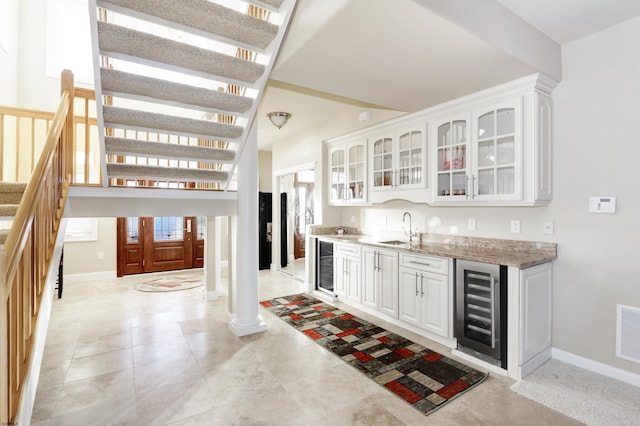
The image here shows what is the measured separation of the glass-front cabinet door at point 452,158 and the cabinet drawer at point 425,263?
26.5 inches

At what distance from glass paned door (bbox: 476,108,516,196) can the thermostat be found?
2.00 feet

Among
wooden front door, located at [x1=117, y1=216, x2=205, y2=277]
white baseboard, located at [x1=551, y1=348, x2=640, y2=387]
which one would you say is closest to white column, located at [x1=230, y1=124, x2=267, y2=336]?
white baseboard, located at [x1=551, y1=348, x2=640, y2=387]

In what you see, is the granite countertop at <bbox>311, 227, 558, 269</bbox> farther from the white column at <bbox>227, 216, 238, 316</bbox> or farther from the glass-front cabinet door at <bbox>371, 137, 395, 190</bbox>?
the white column at <bbox>227, 216, 238, 316</bbox>

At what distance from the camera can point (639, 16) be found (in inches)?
97.5

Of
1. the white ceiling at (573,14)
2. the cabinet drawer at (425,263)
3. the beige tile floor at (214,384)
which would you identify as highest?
the white ceiling at (573,14)

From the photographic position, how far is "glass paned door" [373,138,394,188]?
412cm

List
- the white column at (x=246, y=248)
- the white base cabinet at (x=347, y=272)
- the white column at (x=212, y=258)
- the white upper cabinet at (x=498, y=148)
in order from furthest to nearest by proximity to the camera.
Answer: the white column at (x=212, y=258) < the white base cabinet at (x=347, y=272) < the white column at (x=246, y=248) < the white upper cabinet at (x=498, y=148)

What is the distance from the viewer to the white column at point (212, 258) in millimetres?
4871

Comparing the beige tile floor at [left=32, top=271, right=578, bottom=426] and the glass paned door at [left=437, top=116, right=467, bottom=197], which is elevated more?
the glass paned door at [left=437, top=116, right=467, bottom=197]

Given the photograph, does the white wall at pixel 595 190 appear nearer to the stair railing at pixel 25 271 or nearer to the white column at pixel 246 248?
the white column at pixel 246 248

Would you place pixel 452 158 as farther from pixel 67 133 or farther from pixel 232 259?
pixel 67 133

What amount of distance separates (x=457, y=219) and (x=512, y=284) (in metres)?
1.20

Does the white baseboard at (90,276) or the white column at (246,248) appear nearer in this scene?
the white column at (246,248)

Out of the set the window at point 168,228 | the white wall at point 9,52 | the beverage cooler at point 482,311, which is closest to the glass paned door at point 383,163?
the beverage cooler at point 482,311
